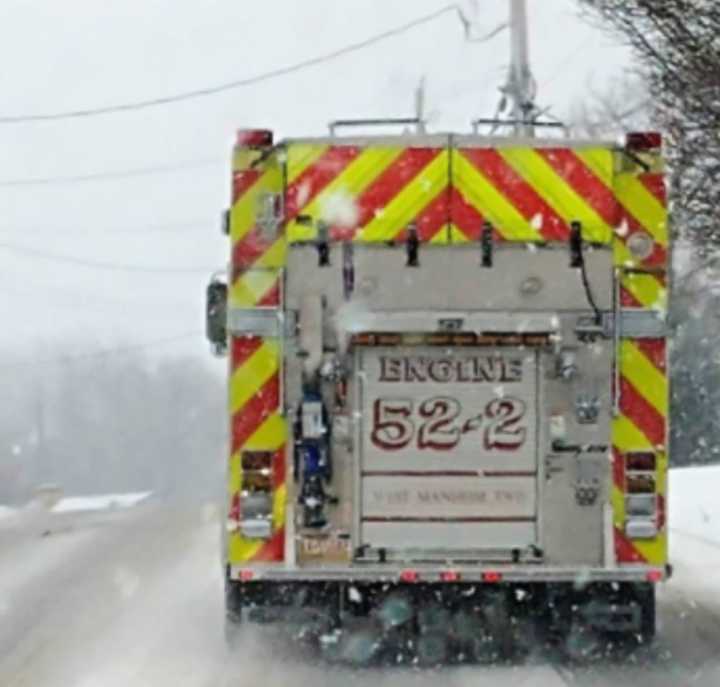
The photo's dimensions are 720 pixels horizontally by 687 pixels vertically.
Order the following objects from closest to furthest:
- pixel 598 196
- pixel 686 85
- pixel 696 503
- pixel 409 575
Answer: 1. pixel 409 575
2. pixel 598 196
3. pixel 686 85
4. pixel 696 503

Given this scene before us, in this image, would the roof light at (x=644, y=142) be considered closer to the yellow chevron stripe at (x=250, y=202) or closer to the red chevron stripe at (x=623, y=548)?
the yellow chevron stripe at (x=250, y=202)

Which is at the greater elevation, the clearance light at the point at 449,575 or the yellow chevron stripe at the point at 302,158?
the yellow chevron stripe at the point at 302,158

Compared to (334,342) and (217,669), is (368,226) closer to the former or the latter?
(334,342)

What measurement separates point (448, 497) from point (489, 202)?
1675 mm

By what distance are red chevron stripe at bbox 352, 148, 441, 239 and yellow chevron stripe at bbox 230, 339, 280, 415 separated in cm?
79

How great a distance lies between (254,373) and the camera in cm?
1185

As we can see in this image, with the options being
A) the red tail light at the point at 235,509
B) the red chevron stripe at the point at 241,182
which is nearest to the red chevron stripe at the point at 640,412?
the red tail light at the point at 235,509

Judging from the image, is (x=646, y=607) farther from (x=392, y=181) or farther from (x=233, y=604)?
(x=392, y=181)

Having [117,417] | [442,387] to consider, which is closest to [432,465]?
[442,387]

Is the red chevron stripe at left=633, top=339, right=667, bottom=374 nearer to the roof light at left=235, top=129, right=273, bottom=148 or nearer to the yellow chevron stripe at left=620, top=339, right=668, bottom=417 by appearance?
the yellow chevron stripe at left=620, top=339, right=668, bottom=417

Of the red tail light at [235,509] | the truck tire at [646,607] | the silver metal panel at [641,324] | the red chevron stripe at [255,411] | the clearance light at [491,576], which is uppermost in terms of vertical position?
the silver metal panel at [641,324]

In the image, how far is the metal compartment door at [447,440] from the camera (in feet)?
38.3

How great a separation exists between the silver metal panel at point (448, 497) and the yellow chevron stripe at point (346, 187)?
145 centimetres

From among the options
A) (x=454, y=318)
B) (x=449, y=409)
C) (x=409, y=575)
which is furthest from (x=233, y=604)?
(x=454, y=318)
